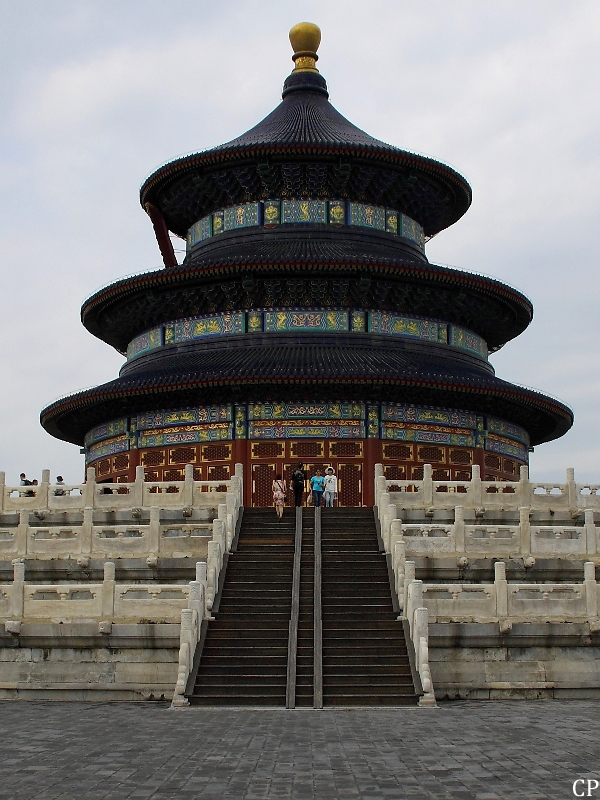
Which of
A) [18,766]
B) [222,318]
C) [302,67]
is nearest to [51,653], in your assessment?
[18,766]

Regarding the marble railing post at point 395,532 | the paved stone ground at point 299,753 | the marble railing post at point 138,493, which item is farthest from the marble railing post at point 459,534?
the marble railing post at point 138,493

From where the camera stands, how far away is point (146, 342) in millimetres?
45844

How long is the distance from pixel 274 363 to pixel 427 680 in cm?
2154

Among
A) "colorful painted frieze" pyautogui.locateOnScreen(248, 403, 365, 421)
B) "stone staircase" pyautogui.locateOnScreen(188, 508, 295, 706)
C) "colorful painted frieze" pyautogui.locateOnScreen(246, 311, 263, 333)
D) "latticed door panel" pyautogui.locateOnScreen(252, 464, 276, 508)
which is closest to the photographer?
"stone staircase" pyautogui.locateOnScreen(188, 508, 295, 706)

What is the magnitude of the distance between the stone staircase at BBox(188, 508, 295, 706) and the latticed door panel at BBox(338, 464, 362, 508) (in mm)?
13766

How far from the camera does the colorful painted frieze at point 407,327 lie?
141 ft

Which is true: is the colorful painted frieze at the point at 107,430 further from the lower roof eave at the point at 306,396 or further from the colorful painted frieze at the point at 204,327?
the colorful painted frieze at the point at 204,327

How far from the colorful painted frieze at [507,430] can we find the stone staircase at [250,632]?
767 inches

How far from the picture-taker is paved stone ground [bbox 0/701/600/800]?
11.7 m

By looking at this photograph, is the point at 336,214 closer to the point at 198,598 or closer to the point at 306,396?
the point at 306,396

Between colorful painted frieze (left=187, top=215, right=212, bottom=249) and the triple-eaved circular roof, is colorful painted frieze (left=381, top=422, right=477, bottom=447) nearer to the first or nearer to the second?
the triple-eaved circular roof

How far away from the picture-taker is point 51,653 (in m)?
20.9

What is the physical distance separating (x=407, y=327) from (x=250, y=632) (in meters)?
24.2

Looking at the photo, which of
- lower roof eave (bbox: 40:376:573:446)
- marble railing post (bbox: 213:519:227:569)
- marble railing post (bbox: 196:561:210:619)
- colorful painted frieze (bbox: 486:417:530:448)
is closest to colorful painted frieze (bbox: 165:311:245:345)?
lower roof eave (bbox: 40:376:573:446)
